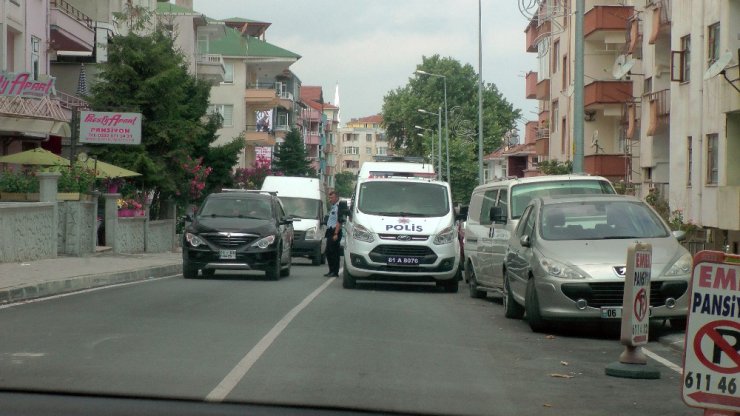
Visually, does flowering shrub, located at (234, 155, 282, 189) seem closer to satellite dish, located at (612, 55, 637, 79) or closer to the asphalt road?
satellite dish, located at (612, 55, 637, 79)

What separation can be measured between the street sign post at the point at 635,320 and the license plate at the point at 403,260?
11.2 meters

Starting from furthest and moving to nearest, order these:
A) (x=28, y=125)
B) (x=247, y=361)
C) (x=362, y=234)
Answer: (x=28, y=125), (x=362, y=234), (x=247, y=361)

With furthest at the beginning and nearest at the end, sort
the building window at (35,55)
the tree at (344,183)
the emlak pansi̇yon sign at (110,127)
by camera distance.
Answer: the tree at (344,183)
the building window at (35,55)
the emlak pansi̇yon sign at (110,127)

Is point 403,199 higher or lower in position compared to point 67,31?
lower

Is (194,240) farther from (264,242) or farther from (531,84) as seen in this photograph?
(531,84)

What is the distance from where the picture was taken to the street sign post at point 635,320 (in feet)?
35.1

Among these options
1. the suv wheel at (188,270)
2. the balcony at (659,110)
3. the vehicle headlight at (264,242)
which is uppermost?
the balcony at (659,110)

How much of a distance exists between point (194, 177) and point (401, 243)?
75.8ft

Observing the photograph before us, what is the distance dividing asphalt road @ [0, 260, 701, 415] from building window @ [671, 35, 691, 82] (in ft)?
58.6

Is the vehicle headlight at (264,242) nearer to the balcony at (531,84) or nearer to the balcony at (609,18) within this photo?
the balcony at (609,18)

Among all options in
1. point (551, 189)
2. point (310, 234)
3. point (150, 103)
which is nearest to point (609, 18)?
point (310, 234)

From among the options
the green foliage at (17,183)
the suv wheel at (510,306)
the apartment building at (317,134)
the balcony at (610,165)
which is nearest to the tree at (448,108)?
the apartment building at (317,134)

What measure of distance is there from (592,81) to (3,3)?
76.6 feet

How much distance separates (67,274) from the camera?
22.3 meters
